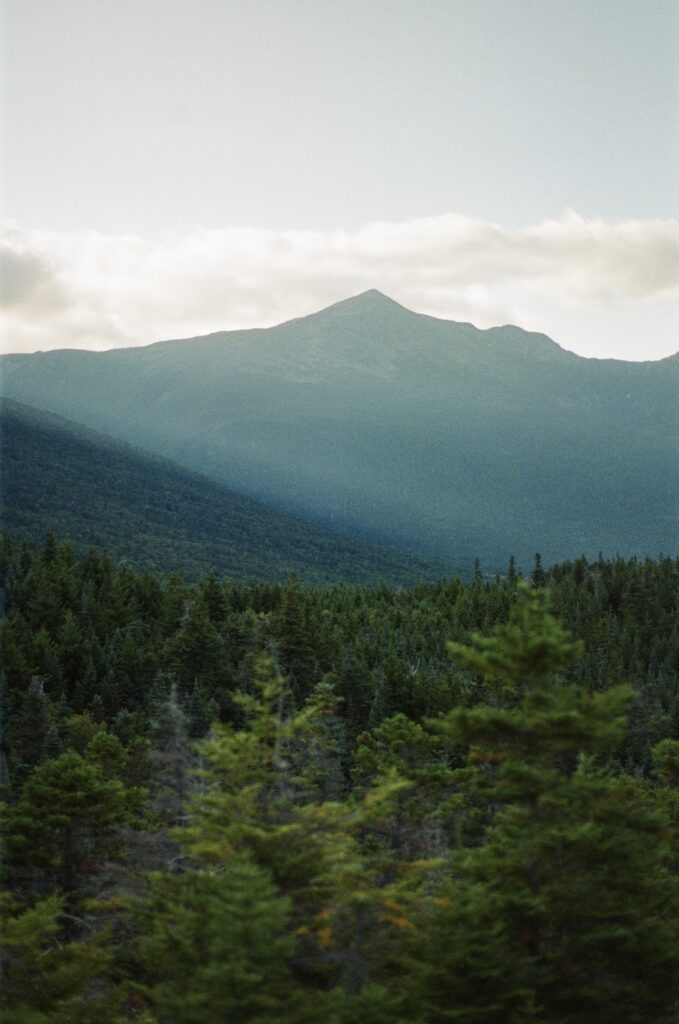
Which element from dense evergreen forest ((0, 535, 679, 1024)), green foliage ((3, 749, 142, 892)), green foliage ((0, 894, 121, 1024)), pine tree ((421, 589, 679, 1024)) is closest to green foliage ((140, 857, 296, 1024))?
dense evergreen forest ((0, 535, 679, 1024))

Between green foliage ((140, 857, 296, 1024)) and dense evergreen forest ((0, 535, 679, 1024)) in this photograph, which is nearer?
green foliage ((140, 857, 296, 1024))

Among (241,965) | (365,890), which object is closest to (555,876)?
(365,890)

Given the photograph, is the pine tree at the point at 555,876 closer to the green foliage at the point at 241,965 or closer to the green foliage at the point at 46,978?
the green foliage at the point at 241,965

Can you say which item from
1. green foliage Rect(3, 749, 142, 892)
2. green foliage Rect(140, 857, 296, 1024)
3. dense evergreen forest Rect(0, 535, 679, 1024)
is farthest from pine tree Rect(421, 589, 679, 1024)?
green foliage Rect(3, 749, 142, 892)

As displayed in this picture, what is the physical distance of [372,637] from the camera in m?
102

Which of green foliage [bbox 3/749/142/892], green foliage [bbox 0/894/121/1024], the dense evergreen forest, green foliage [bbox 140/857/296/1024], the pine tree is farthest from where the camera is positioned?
green foliage [bbox 3/749/142/892]

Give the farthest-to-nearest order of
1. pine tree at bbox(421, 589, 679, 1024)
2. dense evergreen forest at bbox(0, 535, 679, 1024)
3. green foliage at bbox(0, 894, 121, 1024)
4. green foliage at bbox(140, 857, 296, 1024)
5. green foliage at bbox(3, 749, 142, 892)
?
green foliage at bbox(3, 749, 142, 892)
green foliage at bbox(0, 894, 121, 1024)
pine tree at bbox(421, 589, 679, 1024)
dense evergreen forest at bbox(0, 535, 679, 1024)
green foliage at bbox(140, 857, 296, 1024)

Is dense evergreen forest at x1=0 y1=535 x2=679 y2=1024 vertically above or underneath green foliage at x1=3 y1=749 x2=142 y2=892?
above

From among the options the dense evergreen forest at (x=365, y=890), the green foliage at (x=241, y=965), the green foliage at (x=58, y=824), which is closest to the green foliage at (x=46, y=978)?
the dense evergreen forest at (x=365, y=890)

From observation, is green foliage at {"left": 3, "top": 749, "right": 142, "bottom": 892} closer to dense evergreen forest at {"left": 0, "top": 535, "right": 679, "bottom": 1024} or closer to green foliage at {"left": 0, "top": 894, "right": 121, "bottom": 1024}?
dense evergreen forest at {"left": 0, "top": 535, "right": 679, "bottom": 1024}

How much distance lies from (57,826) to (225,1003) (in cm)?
1285

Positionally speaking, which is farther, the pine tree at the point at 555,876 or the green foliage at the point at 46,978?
the green foliage at the point at 46,978

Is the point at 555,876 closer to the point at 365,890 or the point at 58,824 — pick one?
the point at 365,890

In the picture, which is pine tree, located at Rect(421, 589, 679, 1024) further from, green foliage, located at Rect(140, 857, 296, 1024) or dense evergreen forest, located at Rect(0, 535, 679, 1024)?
green foliage, located at Rect(140, 857, 296, 1024)
